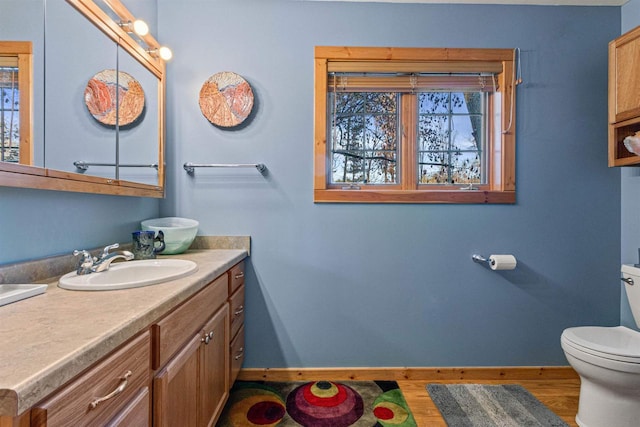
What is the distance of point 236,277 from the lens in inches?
64.1

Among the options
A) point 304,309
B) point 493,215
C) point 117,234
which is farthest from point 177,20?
point 493,215

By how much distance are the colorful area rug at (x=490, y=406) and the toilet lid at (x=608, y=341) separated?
1.49 ft

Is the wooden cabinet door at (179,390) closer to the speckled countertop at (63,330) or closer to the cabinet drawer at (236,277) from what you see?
the speckled countertop at (63,330)

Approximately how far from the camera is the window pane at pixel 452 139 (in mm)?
1979

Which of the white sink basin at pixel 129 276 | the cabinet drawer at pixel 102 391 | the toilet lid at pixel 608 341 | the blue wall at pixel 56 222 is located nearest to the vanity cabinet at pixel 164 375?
the cabinet drawer at pixel 102 391

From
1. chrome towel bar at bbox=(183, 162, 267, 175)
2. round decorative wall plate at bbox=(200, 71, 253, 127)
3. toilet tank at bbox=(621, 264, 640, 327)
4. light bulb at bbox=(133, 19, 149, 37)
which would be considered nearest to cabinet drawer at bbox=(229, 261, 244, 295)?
chrome towel bar at bbox=(183, 162, 267, 175)

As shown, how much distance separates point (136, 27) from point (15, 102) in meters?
0.76

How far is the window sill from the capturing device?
1838 millimetres

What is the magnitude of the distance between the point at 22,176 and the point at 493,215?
7.49 feet

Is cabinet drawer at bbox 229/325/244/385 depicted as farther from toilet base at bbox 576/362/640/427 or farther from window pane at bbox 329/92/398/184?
toilet base at bbox 576/362/640/427

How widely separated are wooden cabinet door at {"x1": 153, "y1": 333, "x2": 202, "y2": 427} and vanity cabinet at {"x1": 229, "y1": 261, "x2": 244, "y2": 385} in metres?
0.42

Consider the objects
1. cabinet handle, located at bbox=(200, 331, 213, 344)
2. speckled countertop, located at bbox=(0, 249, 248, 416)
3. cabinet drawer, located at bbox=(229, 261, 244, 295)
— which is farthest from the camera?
cabinet drawer, located at bbox=(229, 261, 244, 295)

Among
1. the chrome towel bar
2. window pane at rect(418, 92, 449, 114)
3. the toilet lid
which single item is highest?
window pane at rect(418, 92, 449, 114)

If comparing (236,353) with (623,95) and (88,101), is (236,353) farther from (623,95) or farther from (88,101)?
(623,95)
